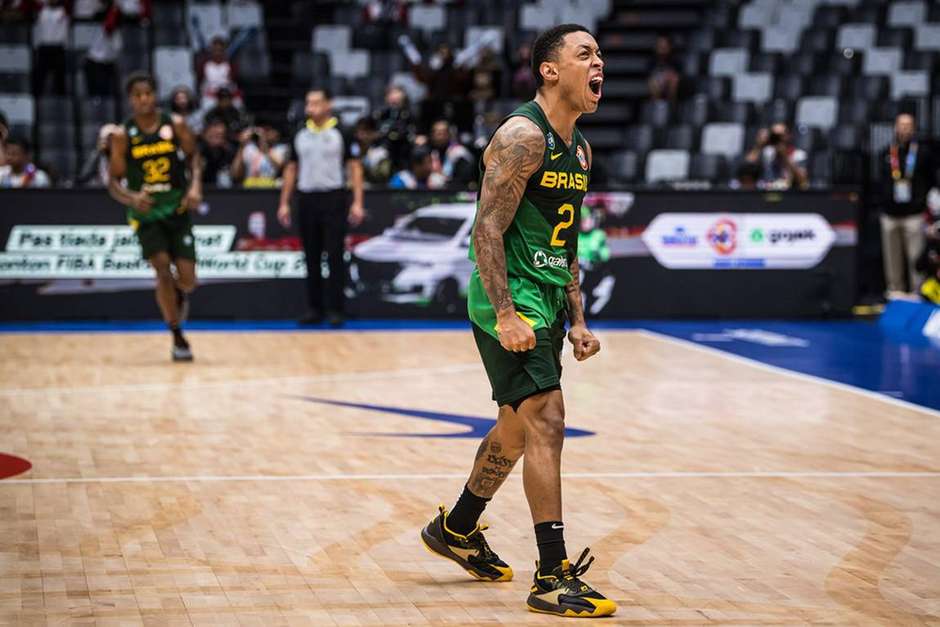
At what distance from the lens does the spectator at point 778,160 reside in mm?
15688

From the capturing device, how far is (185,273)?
1128cm

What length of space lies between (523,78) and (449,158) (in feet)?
8.73

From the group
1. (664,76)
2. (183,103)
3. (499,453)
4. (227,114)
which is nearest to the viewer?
(499,453)

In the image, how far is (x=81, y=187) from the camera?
1435cm

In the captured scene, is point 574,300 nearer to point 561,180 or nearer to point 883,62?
point 561,180

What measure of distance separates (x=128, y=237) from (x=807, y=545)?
Result: 1005cm

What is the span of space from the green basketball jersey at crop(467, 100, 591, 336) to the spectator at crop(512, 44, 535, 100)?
12.9 meters

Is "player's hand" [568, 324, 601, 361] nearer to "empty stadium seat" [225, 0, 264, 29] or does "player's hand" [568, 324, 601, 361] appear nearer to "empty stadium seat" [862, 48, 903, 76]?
"empty stadium seat" [225, 0, 264, 29]

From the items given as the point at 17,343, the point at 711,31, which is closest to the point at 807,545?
the point at 17,343

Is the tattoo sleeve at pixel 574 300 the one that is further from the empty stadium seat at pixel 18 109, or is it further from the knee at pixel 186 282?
the empty stadium seat at pixel 18 109

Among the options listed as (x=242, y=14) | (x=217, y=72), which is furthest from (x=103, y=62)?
(x=242, y=14)

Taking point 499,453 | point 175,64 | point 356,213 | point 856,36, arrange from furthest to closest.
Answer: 1. point 856,36
2. point 175,64
3. point 356,213
4. point 499,453

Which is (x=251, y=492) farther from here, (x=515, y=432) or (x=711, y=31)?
(x=711, y=31)

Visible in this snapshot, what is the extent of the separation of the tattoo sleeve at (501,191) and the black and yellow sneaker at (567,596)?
876 millimetres
